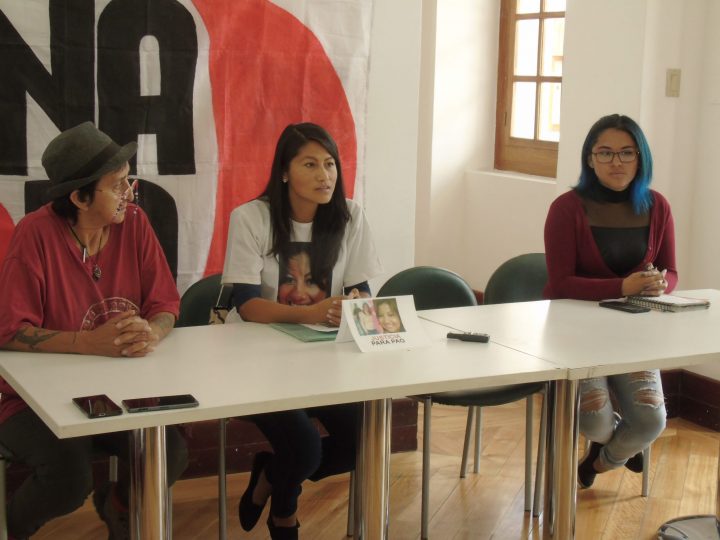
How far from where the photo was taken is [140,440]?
200cm

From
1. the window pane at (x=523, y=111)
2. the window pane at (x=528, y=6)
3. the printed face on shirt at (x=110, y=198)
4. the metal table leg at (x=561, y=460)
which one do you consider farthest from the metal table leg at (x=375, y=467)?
the window pane at (x=528, y=6)

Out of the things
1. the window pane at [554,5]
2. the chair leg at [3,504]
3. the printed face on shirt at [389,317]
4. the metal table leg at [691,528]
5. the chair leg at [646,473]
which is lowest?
the metal table leg at [691,528]

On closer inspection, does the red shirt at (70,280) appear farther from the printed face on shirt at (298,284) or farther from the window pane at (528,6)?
the window pane at (528,6)

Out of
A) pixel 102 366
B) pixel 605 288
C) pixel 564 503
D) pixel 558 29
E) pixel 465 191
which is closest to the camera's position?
pixel 102 366

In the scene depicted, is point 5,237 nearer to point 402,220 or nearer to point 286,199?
point 286,199

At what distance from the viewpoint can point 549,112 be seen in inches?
202

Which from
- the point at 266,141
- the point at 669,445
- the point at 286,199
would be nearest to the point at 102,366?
the point at 286,199

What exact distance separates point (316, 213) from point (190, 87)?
0.76 meters

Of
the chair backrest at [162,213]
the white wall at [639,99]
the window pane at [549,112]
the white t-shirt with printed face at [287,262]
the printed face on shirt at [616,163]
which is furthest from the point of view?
the window pane at [549,112]

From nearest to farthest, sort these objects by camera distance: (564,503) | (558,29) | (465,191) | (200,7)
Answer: (564,503)
(200,7)
(558,29)
(465,191)

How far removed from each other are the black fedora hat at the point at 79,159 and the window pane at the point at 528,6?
3.23 meters

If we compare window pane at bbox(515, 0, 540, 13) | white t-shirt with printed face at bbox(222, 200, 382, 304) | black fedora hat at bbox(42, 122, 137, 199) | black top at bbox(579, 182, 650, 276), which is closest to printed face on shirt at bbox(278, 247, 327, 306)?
white t-shirt with printed face at bbox(222, 200, 382, 304)

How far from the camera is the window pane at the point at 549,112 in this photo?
5082 millimetres

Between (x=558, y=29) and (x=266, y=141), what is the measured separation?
7.16ft
